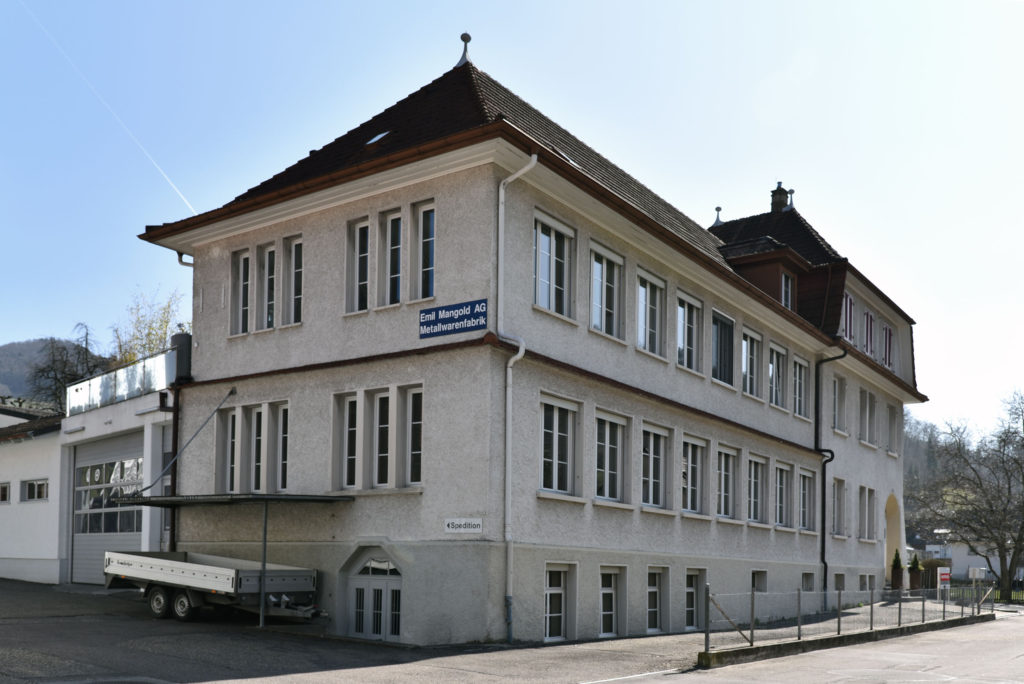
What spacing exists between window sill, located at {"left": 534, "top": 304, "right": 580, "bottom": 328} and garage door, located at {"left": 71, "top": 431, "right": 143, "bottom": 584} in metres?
11.9

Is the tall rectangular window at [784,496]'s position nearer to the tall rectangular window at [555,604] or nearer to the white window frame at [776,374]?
the white window frame at [776,374]

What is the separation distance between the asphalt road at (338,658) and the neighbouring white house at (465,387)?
1390 millimetres

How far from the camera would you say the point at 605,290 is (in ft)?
71.5

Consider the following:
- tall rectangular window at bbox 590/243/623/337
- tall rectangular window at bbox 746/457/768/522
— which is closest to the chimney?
tall rectangular window at bbox 746/457/768/522

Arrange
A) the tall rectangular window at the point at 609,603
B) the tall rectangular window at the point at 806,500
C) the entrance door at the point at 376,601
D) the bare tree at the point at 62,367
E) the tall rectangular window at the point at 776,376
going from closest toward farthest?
the entrance door at the point at 376,601, the tall rectangular window at the point at 609,603, the tall rectangular window at the point at 776,376, the tall rectangular window at the point at 806,500, the bare tree at the point at 62,367

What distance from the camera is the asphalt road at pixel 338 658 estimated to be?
44.6 ft

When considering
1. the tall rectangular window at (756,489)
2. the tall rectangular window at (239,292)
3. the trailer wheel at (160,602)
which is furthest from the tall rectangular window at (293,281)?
the tall rectangular window at (756,489)

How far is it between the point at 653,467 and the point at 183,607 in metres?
9.89

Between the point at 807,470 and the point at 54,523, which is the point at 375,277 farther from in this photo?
the point at 807,470

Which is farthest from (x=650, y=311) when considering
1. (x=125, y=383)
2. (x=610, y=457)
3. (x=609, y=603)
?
(x=125, y=383)

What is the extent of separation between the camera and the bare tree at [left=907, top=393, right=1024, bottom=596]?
58500 millimetres

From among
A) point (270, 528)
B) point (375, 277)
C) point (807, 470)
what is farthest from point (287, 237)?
point (807, 470)

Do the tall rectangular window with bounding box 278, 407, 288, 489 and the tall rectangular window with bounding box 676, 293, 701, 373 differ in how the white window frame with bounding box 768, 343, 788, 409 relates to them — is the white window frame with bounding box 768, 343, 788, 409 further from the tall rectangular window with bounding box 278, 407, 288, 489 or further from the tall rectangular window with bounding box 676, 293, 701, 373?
the tall rectangular window with bounding box 278, 407, 288, 489

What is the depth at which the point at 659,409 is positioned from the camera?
2355 centimetres
